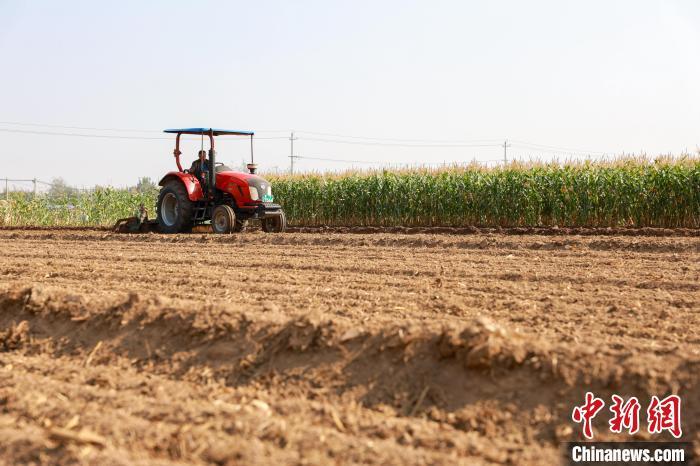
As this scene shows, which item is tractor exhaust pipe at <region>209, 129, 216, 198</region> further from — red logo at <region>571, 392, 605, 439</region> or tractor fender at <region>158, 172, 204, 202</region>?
red logo at <region>571, 392, 605, 439</region>

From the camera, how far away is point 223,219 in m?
14.4

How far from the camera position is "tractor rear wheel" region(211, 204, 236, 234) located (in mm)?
14156

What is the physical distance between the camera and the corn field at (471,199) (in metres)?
17.2

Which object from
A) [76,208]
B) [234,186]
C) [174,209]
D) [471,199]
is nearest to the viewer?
[234,186]

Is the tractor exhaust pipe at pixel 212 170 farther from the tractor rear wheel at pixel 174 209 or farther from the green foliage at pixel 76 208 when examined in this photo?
the green foliage at pixel 76 208

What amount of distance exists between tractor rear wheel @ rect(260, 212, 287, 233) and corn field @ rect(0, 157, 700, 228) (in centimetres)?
588

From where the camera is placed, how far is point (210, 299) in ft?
20.1

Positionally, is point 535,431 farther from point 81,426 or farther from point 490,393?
point 81,426

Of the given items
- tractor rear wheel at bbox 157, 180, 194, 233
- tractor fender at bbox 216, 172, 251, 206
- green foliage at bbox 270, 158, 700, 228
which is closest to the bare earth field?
tractor fender at bbox 216, 172, 251, 206

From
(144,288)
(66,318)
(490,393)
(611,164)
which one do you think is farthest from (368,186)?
(490,393)

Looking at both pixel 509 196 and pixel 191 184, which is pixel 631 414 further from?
pixel 509 196

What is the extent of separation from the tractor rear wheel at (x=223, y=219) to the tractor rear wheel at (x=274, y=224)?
1020 millimetres

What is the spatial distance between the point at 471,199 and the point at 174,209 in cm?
818

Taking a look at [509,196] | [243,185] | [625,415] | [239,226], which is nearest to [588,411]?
[625,415]
